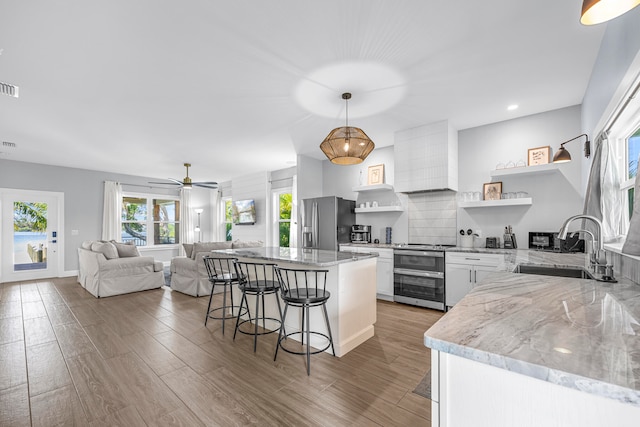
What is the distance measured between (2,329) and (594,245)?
597 centimetres

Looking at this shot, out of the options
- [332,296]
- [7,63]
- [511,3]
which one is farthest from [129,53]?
[511,3]

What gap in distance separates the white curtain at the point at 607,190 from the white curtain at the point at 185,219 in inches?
374

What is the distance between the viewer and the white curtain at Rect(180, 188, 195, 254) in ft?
30.6

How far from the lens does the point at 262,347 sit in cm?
292

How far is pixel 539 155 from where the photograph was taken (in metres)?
3.90

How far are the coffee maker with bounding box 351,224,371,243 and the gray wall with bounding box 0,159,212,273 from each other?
6841 millimetres

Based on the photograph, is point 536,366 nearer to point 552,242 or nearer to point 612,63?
point 612,63

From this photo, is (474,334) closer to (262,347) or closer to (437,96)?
(262,347)

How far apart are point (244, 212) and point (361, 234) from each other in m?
4.02

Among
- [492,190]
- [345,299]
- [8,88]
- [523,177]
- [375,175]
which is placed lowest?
[345,299]

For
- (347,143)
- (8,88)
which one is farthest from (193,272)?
(347,143)

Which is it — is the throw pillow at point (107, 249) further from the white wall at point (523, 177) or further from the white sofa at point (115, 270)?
the white wall at point (523, 177)

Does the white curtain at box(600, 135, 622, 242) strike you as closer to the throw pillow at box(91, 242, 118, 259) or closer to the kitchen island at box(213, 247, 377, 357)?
the kitchen island at box(213, 247, 377, 357)

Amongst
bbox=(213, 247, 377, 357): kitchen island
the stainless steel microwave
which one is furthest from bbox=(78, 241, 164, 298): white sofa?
the stainless steel microwave
